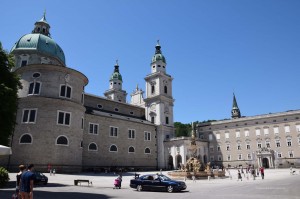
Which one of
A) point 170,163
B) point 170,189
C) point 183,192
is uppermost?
point 170,163

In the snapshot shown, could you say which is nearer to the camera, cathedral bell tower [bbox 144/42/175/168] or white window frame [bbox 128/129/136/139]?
white window frame [bbox 128/129/136/139]

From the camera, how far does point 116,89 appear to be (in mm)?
72812

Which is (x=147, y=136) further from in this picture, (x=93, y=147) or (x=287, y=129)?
(x=287, y=129)

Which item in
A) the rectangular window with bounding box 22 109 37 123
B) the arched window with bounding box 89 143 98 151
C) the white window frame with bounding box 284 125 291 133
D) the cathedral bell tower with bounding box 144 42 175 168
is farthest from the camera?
the cathedral bell tower with bounding box 144 42 175 168

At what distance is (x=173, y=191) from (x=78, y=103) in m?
25.3

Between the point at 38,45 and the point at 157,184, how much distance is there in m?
37.9

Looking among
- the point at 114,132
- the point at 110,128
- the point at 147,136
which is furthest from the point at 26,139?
the point at 147,136

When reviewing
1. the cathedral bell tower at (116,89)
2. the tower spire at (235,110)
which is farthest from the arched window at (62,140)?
the tower spire at (235,110)

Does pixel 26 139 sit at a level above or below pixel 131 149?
above

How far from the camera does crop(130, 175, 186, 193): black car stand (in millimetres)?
16484

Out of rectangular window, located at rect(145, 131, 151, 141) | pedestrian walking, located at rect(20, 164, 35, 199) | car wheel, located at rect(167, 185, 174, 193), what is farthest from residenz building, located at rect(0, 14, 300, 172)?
pedestrian walking, located at rect(20, 164, 35, 199)

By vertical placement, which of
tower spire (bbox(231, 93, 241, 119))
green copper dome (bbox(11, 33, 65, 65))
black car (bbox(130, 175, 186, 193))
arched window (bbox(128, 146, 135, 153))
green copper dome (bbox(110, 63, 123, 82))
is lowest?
black car (bbox(130, 175, 186, 193))

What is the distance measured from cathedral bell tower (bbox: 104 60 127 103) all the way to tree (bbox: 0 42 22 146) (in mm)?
51119

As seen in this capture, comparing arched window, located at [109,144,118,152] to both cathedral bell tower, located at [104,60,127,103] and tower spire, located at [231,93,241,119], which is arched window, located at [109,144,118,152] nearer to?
cathedral bell tower, located at [104,60,127,103]
